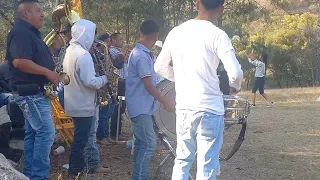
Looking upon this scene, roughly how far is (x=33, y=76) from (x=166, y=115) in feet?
4.82

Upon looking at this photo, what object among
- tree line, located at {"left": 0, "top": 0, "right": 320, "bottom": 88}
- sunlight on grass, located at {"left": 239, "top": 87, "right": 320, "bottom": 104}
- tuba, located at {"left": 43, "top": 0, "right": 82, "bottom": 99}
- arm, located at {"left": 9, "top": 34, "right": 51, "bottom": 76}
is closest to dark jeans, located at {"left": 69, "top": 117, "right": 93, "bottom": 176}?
tuba, located at {"left": 43, "top": 0, "right": 82, "bottom": 99}

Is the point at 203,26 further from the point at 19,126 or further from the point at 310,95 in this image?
the point at 310,95

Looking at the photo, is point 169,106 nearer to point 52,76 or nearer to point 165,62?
point 165,62

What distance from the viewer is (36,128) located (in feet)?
16.8

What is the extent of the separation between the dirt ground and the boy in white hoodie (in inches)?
27.0

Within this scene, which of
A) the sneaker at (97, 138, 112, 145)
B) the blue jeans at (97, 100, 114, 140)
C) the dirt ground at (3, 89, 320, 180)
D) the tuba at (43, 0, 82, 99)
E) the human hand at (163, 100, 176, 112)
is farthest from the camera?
the sneaker at (97, 138, 112, 145)

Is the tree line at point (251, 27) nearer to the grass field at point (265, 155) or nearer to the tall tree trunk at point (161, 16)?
the tall tree trunk at point (161, 16)

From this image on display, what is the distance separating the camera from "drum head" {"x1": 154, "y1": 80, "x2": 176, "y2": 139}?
5.76 m

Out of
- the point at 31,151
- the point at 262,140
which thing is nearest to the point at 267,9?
the point at 262,140

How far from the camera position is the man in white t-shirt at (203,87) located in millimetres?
4145

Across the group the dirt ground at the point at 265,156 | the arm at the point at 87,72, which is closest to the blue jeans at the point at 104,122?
the dirt ground at the point at 265,156

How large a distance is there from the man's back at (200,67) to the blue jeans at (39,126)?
56.6 inches

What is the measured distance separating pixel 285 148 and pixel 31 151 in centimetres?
449

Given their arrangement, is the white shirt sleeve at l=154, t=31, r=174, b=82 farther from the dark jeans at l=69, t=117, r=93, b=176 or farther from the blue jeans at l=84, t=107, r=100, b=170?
the blue jeans at l=84, t=107, r=100, b=170
